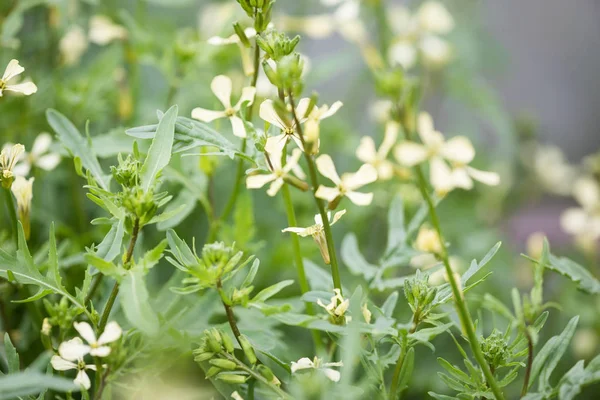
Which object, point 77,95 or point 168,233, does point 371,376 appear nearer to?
point 168,233

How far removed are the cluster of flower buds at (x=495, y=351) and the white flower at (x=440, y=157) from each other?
123 millimetres

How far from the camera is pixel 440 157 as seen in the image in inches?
12.9

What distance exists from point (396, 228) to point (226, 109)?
201 millimetres

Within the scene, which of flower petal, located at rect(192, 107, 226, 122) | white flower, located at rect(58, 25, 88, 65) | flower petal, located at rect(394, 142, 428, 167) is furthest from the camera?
white flower, located at rect(58, 25, 88, 65)

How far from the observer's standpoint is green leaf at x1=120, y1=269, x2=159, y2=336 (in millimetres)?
305

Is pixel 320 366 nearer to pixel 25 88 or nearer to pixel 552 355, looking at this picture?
pixel 552 355

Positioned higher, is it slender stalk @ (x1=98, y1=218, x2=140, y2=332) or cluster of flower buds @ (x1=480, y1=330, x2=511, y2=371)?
slender stalk @ (x1=98, y1=218, x2=140, y2=332)

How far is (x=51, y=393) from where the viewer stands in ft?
1.55

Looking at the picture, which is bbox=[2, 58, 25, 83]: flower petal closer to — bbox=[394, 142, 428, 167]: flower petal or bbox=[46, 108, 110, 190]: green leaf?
bbox=[46, 108, 110, 190]: green leaf

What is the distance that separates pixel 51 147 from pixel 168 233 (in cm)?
26

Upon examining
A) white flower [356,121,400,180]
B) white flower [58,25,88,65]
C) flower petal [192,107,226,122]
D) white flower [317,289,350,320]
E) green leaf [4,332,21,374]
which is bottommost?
green leaf [4,332,21,374]

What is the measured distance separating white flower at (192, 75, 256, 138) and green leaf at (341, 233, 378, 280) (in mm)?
172

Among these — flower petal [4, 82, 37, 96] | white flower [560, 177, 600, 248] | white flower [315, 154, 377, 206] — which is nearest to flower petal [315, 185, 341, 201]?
white flower [315, 154, 377, 206]

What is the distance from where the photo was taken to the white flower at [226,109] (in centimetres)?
39
